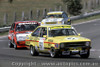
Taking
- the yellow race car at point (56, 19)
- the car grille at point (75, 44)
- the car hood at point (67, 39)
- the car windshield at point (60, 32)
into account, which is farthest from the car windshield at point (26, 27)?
the car grille at point (75, 44)

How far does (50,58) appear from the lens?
532 inches

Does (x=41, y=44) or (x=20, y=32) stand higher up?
(x=20, y=32)

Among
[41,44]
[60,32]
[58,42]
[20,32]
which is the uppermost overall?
[60,32]

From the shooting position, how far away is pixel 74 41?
13062mm

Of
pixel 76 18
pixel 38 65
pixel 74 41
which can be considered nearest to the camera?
pixel 38 65

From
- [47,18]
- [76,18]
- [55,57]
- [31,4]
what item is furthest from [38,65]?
[31,4]

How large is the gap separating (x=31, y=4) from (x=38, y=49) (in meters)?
42.9

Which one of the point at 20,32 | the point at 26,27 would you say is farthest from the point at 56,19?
the point at 20,32

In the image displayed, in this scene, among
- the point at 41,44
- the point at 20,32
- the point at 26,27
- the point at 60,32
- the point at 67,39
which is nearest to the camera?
the point at 67,39

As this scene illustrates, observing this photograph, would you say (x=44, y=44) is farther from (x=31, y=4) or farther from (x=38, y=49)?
(x=31, y=4)

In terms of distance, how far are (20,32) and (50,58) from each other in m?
5.92

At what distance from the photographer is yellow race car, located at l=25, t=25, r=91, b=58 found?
13.0 metres

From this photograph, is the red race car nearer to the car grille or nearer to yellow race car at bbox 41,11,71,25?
the car grille

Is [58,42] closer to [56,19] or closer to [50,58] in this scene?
[50,58]
